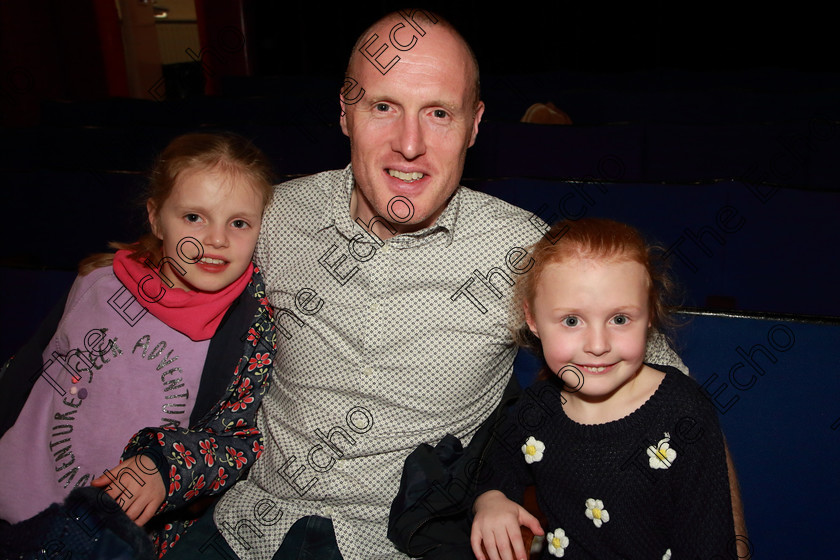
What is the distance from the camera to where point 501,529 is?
1144 mm

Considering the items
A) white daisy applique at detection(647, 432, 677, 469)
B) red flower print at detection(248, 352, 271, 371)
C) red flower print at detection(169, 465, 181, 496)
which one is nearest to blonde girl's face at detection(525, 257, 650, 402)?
white daisy applique at detection(647, 432, 677, 469)

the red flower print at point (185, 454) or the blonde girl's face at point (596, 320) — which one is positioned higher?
the blonde girl's face at point (596, 320)

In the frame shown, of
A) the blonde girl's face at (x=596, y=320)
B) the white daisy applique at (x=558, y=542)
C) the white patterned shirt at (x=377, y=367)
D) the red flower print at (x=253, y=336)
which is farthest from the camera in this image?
the red flower print at (x=253, y=336)

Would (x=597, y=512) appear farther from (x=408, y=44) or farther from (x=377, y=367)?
(x=408, y=44)

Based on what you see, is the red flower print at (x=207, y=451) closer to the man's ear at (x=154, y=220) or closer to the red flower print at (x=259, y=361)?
the red flower print at (x=259, y=361)

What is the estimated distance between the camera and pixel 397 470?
4.41 feet

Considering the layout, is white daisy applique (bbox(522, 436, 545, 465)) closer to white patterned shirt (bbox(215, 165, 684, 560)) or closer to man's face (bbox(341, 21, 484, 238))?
white patterned shirt (bbox(215, 165, 684, 560))

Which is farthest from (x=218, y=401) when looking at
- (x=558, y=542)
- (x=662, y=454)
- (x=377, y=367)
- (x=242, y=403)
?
(x=662, y=454)

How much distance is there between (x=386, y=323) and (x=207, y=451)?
0.46 metres

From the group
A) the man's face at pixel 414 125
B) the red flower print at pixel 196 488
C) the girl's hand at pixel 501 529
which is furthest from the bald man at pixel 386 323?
the girl's hand at pixel 501 529

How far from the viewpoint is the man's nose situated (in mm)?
1249

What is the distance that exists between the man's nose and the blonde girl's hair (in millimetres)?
369

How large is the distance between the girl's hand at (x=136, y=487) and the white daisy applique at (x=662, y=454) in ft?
3.00

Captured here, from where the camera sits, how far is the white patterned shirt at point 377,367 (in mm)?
1327
